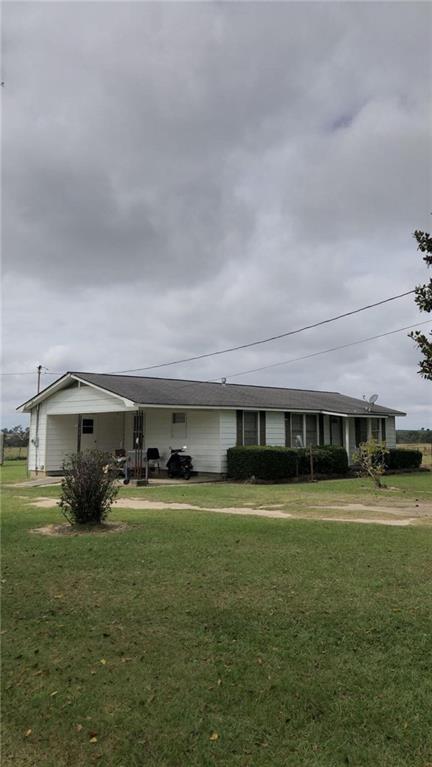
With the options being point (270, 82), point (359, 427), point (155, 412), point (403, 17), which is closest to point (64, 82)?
point (270, 82)

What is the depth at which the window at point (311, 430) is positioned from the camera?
24188mm

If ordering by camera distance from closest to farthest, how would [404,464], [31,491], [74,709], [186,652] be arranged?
1. [74,709]
2. [186,652]
3. [31,491]
4. [404,464]

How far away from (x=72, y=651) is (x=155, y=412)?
18.8 metres

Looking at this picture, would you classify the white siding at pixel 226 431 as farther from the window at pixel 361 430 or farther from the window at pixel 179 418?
the window at pixel 361 430

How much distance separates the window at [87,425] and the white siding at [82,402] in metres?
1.67

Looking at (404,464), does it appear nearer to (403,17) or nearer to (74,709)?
(403,17)

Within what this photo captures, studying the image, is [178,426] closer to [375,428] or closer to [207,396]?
[207,396]

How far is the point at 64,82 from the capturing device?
910cm

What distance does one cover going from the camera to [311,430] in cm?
2438

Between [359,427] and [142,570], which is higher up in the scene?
[359,427]

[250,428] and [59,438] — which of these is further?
[59,438]

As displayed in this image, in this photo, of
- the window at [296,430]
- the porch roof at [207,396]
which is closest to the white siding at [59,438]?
the porch roof at [207,396]

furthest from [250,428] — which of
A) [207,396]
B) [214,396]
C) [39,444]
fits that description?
[39,444]

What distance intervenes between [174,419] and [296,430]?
5677mm
